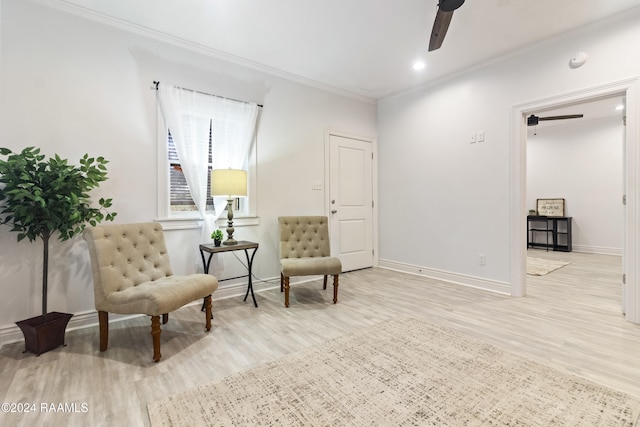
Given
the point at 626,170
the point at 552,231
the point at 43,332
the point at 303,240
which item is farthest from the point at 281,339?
the point at 552,231

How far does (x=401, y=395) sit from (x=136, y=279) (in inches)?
82.4

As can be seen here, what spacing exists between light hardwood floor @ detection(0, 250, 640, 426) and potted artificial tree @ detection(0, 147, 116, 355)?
16cm

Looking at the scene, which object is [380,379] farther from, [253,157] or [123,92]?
[123,92]

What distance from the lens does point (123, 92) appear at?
2762 mm

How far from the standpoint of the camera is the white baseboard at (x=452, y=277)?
11.4 ft

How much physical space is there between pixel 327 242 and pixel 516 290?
2.20 meters

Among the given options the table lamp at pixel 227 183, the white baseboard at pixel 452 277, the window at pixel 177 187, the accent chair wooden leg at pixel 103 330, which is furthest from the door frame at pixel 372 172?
the accent chair wooden leg at pixel 103 330

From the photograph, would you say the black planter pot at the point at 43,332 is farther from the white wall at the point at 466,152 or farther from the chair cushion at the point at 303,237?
the white wall at the point at 466,152

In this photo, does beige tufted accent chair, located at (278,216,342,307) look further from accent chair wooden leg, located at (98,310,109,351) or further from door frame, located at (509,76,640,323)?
door frame, located at (509,76,640,323)

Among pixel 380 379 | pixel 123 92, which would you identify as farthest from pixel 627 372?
pixel 123 92

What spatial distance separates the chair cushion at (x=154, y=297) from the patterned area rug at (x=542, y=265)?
4.50 meters

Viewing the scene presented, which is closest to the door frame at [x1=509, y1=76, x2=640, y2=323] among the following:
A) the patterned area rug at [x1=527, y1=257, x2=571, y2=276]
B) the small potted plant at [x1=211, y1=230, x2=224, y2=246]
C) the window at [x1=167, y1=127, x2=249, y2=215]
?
the patterned area rug at [x1=527, y1=257, x2=571, y2=276]

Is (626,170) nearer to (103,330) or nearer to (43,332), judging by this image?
(103,330)

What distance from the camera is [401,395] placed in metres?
1.61
